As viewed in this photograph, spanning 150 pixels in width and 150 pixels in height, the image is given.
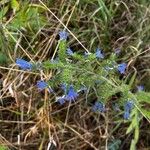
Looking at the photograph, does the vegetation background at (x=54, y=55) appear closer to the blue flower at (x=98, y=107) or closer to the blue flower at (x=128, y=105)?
the blue flower at (x=98, y=107)

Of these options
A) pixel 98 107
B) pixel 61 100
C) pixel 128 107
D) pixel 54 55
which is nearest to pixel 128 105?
pixel 128 107

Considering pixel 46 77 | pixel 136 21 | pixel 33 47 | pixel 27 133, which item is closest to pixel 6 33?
pixel 33 47

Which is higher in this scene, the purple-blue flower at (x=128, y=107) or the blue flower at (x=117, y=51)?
the blue flower at (x=117, y=51)

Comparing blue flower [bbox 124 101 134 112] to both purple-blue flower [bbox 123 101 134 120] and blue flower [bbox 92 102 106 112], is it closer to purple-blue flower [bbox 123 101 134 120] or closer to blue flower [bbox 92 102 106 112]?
purple-blue flower [bbox 123 101 134 120]

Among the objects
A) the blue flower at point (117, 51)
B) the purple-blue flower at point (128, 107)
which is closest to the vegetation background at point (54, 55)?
the blue flower at point (117, 51)

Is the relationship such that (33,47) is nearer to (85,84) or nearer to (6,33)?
(6,33)

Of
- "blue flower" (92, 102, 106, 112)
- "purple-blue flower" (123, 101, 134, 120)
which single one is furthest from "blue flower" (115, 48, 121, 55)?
"purple-blue flower" (123, 101, 134, 120)

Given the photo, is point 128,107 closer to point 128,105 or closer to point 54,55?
point 128,105

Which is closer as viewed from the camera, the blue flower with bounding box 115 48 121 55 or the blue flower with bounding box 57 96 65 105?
the blue flower with bounding box 57 96 65 105

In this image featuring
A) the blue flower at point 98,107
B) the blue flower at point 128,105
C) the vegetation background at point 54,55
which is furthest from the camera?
the vegetation background at point 54,55
